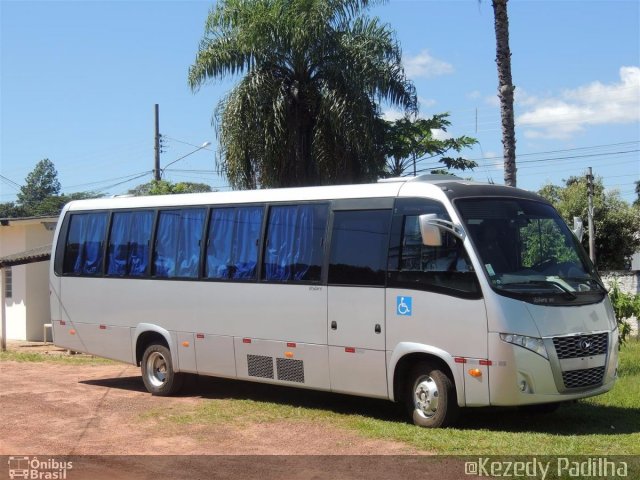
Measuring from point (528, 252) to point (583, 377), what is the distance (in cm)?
154

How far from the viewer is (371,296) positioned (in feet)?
34.7

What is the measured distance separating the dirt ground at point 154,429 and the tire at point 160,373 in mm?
175

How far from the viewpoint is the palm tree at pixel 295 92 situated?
62.8 ft

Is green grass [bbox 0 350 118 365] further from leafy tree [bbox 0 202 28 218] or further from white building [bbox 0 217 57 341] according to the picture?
leafy tree [bbox 0 202 28 218]

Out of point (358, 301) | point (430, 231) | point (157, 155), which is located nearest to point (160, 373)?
point (358, 301)

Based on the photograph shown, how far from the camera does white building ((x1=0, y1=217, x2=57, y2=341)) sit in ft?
83.8

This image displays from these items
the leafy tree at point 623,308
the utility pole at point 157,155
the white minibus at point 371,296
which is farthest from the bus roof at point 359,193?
the utility pole at point 157,155

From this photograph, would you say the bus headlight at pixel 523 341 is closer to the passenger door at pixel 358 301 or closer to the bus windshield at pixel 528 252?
the bus windshield at pixel 528 252

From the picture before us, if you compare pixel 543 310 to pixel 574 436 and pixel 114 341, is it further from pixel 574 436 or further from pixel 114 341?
pixel 114 341

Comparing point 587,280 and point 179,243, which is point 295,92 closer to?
point 179,243

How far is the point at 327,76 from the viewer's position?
19.5m

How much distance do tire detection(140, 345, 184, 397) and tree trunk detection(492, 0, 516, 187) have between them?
292 inches

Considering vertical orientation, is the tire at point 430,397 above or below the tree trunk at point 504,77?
below

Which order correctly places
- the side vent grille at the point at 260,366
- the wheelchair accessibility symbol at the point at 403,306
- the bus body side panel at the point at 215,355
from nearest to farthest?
1. the wheelchair accessibility symbol at the point at 403,306
2. the side vent grille at the point at 260,366
3. the bus body side panel at the point at 215,355
